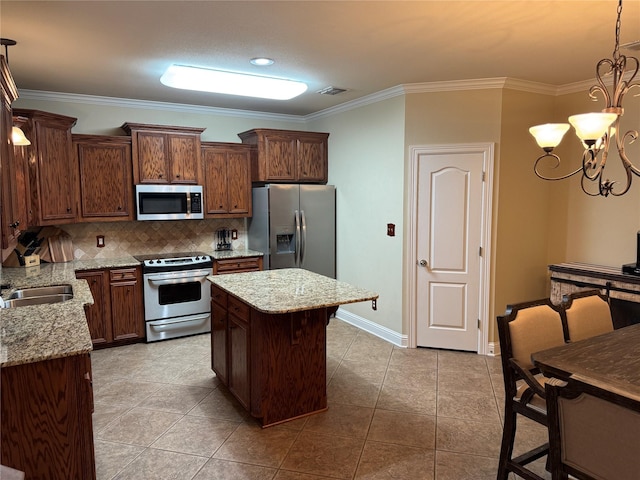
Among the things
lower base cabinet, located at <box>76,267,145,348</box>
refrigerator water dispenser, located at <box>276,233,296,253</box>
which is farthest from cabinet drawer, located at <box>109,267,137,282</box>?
refrigerator water dispenser, located at <box>276,233,296,253</box>

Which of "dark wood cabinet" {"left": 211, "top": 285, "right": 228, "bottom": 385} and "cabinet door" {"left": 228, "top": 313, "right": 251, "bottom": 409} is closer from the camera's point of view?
"cabinet door" {"left": 228, "top": 313, "right": 251, "bottom": 409}

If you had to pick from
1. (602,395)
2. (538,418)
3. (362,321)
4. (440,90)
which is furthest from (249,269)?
(602,395)

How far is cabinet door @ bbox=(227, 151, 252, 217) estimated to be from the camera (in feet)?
17.0

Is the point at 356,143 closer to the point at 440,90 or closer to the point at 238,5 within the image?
the point at 440,90

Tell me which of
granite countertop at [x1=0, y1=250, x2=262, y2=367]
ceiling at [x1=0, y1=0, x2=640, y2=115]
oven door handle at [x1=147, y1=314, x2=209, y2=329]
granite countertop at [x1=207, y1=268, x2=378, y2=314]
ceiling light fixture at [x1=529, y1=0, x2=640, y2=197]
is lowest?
oven door handle at [x1=147, y1=314, x2=209, y2=329]

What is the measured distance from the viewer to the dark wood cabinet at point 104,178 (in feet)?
14.5

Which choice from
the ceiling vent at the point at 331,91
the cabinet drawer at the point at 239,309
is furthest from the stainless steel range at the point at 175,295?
the ceiling vent at the point at 331,91

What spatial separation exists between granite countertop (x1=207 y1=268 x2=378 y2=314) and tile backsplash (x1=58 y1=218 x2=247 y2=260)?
1995 millimetres

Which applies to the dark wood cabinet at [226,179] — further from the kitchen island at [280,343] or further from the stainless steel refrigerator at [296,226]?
the kitchen island at [280,343]

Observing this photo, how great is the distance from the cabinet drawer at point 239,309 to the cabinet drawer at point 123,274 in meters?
1.81

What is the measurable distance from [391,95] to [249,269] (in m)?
2.51

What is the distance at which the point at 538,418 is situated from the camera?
213cm

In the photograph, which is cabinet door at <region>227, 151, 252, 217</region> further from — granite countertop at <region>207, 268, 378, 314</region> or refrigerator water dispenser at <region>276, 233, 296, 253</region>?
granite countertop at <region>207, 268, 378, 314</region>

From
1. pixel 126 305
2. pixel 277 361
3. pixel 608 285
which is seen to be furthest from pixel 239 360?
pixel 608 285
